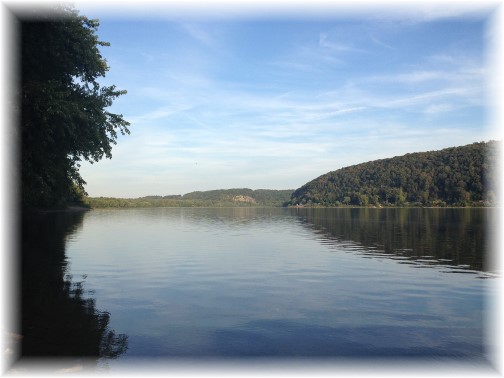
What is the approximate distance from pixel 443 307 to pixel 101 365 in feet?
51.4

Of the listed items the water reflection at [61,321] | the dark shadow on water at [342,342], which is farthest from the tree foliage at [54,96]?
the dark shadow on water at [342,342]

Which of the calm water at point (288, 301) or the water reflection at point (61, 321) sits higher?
the water reflection at point (61, 321)

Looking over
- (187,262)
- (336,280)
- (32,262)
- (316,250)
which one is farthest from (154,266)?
(316,250)

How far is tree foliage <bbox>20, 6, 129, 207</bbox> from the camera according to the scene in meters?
24.9

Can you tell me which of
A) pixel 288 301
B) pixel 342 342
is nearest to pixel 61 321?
pixel 288 301

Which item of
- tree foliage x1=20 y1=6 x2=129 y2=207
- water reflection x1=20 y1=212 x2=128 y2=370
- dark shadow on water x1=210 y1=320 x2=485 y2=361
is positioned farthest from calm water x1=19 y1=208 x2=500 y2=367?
tree foliage x1=20 y1=6 x2=129 y2=207

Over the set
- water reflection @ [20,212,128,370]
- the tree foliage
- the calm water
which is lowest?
the calm water

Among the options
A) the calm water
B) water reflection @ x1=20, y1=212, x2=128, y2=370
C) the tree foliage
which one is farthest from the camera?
the tree foliage

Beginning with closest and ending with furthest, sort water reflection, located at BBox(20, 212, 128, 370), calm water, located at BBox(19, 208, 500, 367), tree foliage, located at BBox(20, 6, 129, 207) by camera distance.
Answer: water reflection, located at BBox(20, 212, 128, 370) < calm water, located at BBox(19, 208, 500, 367) < tree foliage, located at BBox(20, 6, 129, 207)

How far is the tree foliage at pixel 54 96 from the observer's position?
2492cm

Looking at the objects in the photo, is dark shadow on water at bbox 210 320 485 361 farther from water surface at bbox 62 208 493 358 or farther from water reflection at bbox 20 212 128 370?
water reflection at bbox 20 212 128 370

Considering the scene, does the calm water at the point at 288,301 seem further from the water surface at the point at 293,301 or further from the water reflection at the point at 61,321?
the water reflection at the point at 61,321

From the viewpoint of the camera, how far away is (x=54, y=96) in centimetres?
2684

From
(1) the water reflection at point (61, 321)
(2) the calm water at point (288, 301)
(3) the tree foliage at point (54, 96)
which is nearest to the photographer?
(1) the water reflection at point (61, 321)
